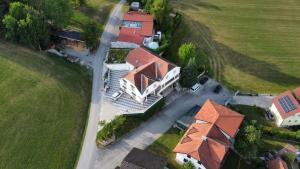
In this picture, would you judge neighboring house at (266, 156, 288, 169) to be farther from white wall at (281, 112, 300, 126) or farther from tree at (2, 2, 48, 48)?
tree at (2, 2, 48, 48)

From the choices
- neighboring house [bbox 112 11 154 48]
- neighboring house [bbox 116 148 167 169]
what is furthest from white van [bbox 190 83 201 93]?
neighboring house [bbox 116 148 167 169]

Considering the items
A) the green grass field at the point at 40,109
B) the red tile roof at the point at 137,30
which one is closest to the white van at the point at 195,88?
the red tile roof at the point at 137,30

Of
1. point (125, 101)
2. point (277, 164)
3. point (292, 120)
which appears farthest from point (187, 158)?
point (292, 120)

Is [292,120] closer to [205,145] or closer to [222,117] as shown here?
[222,117]

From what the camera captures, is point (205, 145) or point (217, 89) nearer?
point (205, 145)

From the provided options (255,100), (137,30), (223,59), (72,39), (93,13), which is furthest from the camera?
(93,13)

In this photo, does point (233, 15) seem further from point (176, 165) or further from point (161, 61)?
point (176, 165)
